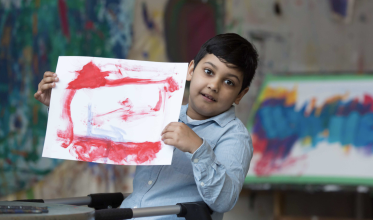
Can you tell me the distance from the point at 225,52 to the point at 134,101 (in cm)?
30

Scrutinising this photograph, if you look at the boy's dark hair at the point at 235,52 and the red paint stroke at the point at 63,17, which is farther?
the red paint stroke at the point at 63,17

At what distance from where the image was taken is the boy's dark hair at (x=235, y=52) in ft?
3.74

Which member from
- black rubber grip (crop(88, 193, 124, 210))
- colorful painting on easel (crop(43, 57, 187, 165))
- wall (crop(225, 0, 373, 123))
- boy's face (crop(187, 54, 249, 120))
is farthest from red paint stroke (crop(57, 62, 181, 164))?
wall (crop(225, 0, 373, 123))

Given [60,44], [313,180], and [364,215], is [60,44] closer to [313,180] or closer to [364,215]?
[313,180]

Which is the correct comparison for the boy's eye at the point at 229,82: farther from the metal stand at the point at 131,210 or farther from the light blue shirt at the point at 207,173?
the metal stand at the point at 131,210

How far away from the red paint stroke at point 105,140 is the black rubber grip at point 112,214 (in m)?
0.17

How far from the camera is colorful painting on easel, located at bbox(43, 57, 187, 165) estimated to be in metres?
1.04

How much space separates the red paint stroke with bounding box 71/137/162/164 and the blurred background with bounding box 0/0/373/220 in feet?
4.42

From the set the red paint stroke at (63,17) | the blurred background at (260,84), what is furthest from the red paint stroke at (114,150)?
the red paint stroke at (63,17)

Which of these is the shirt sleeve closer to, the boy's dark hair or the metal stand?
the metal stand

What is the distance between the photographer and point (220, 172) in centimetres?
98

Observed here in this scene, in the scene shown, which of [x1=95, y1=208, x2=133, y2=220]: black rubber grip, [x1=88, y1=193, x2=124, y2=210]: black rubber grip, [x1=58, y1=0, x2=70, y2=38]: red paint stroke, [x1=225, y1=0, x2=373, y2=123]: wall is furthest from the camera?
[x1=225, y1=0, x2=373, y2=123]: wall

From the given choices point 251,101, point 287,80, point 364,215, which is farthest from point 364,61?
A: point 364,215

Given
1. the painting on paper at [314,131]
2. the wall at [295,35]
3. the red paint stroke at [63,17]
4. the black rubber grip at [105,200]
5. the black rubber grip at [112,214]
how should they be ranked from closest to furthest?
the black rubber grip at [112,214] < the black rubber grip at [105,200] < the painting on paper at [314,131] < the red paint stroke at [63,17] < the wall at [295,35]
